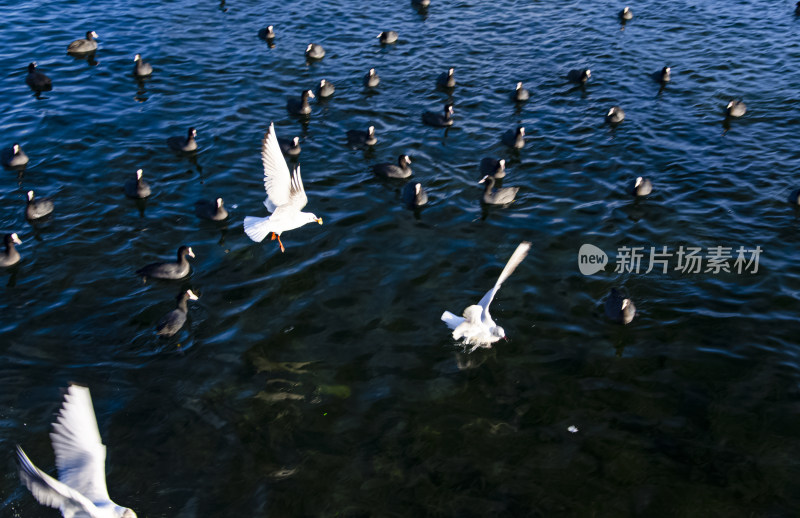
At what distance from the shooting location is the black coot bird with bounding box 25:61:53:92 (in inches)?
845

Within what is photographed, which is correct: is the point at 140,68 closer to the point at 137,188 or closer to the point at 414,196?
the point at 137,188

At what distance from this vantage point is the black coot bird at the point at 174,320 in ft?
40.3

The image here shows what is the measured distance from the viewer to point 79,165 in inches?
696

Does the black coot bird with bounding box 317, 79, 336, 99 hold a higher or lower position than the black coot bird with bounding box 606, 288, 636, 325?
higher

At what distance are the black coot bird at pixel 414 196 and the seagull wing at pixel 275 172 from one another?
4.23m

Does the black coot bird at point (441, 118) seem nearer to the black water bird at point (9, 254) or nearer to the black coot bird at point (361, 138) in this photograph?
the black coot bird at point (361, 138)

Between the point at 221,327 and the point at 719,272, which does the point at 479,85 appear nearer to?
the point at 719,272

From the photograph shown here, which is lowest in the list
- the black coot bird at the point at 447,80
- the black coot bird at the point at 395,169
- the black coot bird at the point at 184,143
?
the black coot bird at the point at 395,169

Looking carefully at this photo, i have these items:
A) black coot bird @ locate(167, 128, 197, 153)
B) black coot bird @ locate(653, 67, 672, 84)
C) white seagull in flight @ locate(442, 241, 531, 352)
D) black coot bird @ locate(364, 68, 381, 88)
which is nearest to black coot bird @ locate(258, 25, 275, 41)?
black coot bird @ locate(364, 68, 381, 88)

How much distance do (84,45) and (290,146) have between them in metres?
11.8

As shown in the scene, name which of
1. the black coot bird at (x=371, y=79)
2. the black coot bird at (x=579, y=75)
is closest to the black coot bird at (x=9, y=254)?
the black coot bird at (x=371, y=79)

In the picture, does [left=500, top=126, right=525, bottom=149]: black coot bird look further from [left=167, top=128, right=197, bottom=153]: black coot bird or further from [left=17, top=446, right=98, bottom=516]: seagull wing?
[left=17, top=446, right=98, bottom=516]: seagull wing

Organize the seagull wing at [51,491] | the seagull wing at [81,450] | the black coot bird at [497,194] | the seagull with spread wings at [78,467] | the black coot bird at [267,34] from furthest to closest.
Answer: the black coot bird at [267,34] < the black coot bird at [497,194] < the seagull wing at [81,450] < the seagull with spread wings at [78,467] < the seagull wing at [51,491]

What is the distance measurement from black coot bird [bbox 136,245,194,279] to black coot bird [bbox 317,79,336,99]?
9.24 meters
